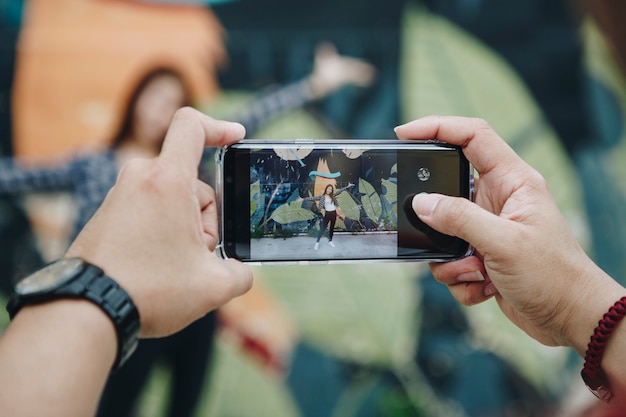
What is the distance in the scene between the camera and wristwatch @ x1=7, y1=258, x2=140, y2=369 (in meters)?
0.67

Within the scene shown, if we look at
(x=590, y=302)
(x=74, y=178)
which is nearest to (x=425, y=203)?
(x=590, y=302)

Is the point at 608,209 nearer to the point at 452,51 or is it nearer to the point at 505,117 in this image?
the point at 505,117

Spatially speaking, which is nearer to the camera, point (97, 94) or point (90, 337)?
point (90, 337)

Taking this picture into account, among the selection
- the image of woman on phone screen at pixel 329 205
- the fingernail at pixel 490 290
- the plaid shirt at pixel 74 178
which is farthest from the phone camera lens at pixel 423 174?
the plaid shirt at pixel 74 178

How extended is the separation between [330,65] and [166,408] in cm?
155

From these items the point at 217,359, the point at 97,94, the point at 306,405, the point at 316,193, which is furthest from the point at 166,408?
the point at 316,193

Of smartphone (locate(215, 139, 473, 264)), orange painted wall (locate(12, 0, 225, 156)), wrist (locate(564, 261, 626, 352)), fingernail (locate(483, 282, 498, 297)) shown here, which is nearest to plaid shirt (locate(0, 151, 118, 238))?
orange painted wall (locate(12, 0, 225, 156))

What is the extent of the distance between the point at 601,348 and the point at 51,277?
0.90 metres

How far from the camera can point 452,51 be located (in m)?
2.21

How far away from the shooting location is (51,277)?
69cm

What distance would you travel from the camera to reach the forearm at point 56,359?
1.97 feet

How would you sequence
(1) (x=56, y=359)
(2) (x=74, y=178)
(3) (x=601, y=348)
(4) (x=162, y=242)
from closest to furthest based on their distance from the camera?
(1) (x=56, y=359)
(4) (x=162, y=242)
(3) (x=601, y=348)
(2) (x=74, y=178)

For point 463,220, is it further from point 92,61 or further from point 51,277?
point 92,61

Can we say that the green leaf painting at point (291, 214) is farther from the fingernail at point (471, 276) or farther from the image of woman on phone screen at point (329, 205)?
the fingernail at point (471, 276)
